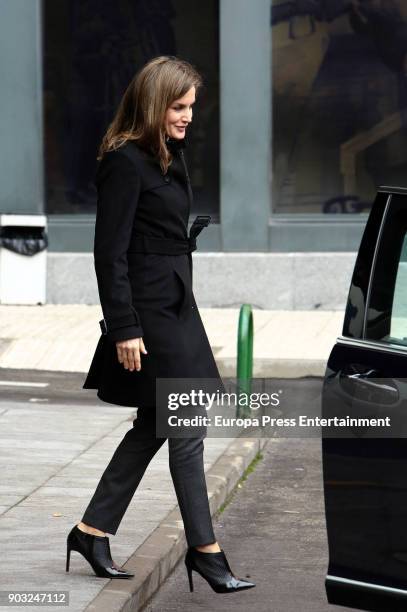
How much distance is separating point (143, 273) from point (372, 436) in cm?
125

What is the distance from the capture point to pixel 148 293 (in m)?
4.80

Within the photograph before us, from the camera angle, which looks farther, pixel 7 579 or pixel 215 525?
pixel 215 525

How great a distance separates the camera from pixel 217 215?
49.1ft

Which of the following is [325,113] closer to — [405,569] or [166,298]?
[166,298]

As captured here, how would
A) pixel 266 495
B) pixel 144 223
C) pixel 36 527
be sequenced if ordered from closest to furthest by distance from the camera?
pixel 144 223, pixel 36 527, pixel 266 495

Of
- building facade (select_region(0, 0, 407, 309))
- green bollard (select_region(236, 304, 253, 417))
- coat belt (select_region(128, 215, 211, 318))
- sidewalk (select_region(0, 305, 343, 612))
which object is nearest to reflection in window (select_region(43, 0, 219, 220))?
building facade (select_region(0, 0, 407, 309))

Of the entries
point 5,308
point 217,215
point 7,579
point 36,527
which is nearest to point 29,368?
point 5,308

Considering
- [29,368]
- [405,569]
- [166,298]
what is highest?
[166,298]

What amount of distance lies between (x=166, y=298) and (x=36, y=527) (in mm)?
1457

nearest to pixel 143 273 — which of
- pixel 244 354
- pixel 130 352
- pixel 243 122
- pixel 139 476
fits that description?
pixel 130 352

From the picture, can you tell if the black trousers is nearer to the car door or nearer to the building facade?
the car door

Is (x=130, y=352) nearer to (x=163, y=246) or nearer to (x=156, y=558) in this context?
(x=163, y=246)

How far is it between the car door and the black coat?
2.79 feet

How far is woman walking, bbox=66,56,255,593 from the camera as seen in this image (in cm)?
473
